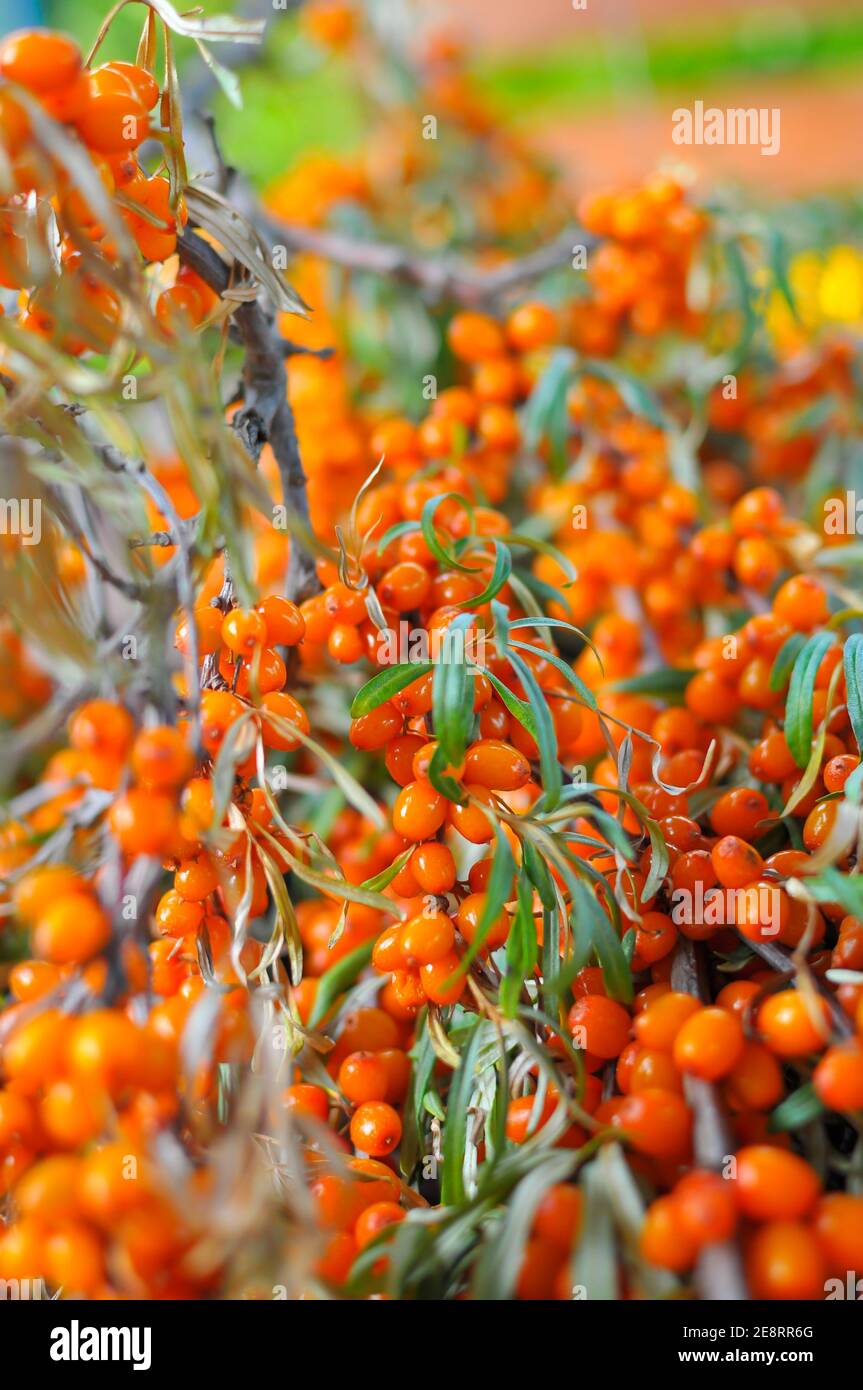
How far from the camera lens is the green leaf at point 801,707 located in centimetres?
67

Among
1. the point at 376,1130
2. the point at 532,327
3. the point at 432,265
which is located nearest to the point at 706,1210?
the point at 376,1130

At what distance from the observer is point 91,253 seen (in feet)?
1.58

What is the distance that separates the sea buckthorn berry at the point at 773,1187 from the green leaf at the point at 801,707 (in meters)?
0.28

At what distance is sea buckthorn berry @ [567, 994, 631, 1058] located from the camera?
570 millimetres

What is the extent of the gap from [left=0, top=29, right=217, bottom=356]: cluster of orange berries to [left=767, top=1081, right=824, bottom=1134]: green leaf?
47 centimetres

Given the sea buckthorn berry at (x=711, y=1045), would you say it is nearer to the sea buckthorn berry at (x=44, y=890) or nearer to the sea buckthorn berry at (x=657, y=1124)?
the sea buckthorn berry at (x=657, y=1124)

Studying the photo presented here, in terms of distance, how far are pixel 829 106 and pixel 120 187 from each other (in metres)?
2.54

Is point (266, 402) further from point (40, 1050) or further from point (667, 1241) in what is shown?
point (667, 1241)

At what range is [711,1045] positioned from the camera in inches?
19.9

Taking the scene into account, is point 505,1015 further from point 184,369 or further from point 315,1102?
point 184,369

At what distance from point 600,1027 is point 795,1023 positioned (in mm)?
109

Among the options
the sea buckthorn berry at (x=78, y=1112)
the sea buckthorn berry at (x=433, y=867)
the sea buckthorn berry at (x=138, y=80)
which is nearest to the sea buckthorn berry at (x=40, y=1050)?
the sea buckthorn berry at (x=78, y=1112)

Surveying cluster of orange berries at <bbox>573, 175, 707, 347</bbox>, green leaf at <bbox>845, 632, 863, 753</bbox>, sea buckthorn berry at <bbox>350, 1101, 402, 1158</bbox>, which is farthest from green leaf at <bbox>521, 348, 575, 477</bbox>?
sea buckthorn berry at <bbox>350, 1101, 402, 1158</bbox>
